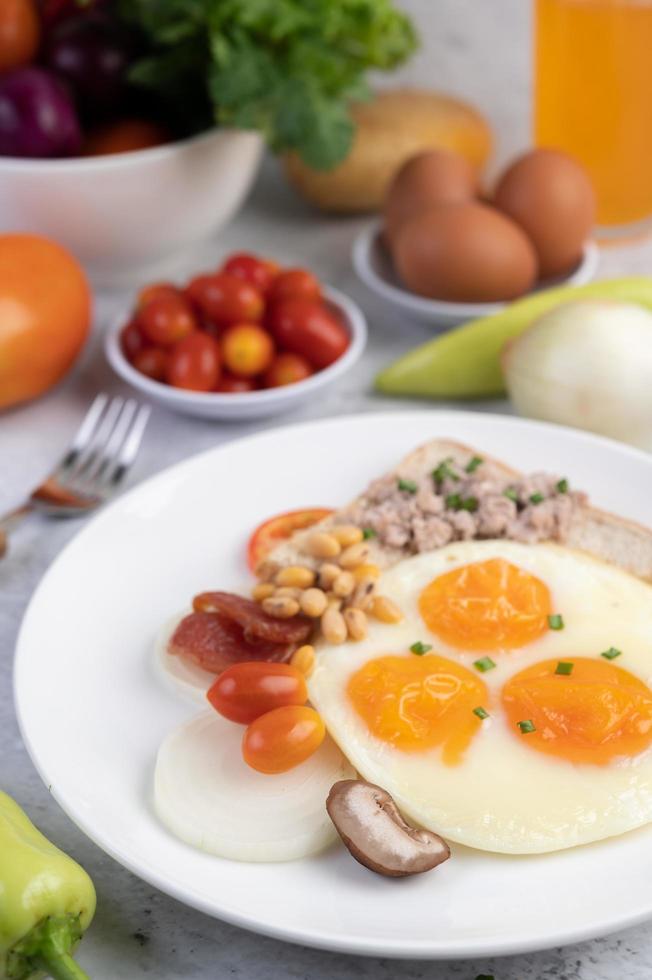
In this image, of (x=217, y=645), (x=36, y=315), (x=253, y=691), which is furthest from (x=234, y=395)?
(x=253, y=691)

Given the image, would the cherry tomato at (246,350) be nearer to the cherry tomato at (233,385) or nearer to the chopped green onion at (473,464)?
the cherry tomato at (233,385)

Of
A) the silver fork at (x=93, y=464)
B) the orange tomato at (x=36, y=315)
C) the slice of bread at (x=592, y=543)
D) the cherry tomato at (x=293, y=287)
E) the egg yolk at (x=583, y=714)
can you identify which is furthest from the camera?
the cherry tomato at (x=293, y=287)

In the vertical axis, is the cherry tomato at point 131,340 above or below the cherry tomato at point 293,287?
below

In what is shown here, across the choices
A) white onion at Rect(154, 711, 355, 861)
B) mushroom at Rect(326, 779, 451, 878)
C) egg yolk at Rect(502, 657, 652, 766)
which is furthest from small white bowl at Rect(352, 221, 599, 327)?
mushroom at Rect(326, 779, 451, 878)

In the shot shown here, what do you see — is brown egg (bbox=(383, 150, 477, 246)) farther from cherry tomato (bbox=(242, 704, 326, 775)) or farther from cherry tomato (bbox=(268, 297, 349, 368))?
cherry tomato (bbox=(242, 704, 326, 775))

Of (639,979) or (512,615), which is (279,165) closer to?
(512,615)

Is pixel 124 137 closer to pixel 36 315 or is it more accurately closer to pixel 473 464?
pixel 36 315

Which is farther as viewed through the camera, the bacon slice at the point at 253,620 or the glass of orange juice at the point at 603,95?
the glass of orange juice at the point at 603,95

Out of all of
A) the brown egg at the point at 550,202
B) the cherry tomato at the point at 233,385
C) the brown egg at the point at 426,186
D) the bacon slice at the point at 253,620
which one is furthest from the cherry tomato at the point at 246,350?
the bacon slice at the point at 253,620
